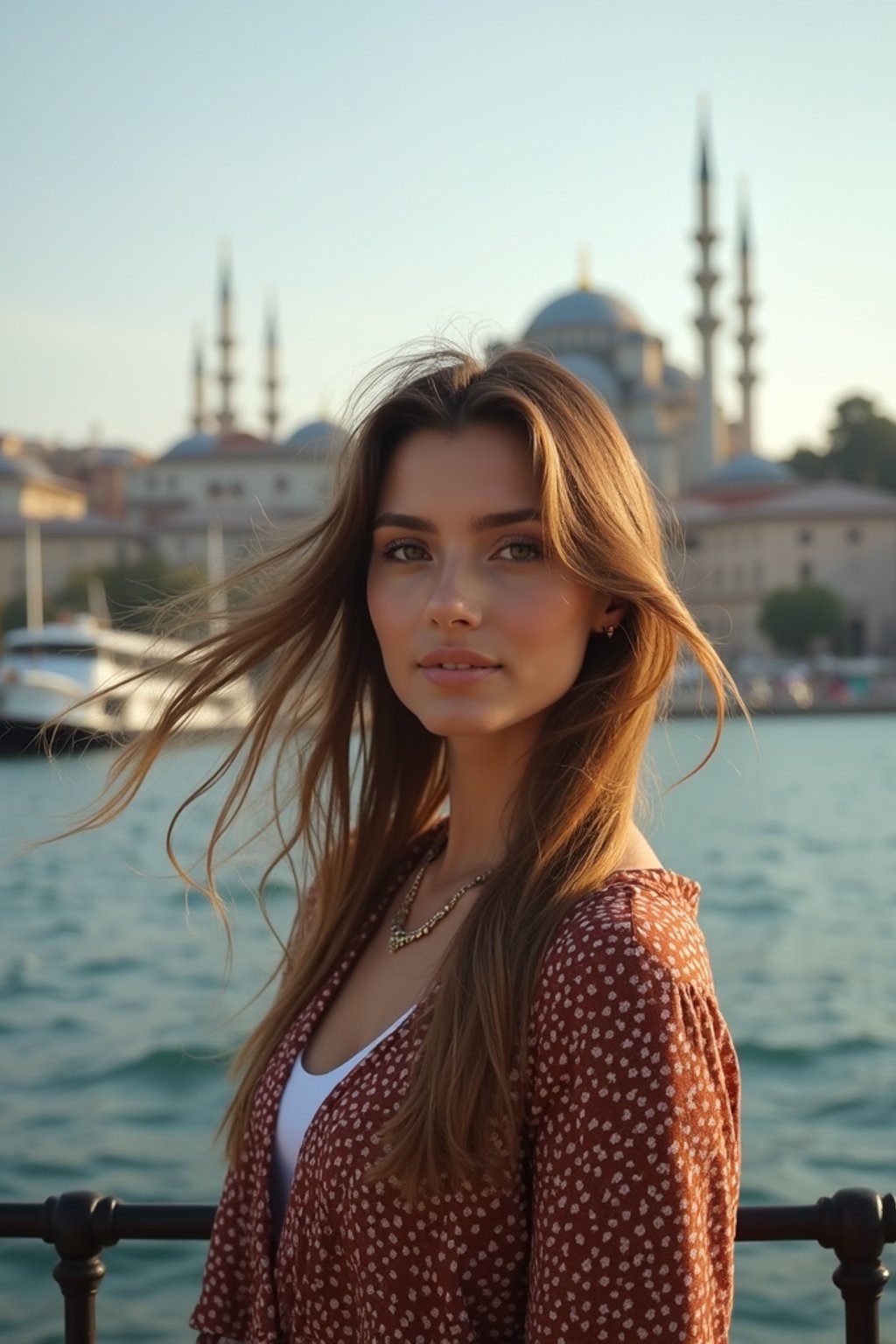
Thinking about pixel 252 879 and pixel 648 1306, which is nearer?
pixel 648 1306

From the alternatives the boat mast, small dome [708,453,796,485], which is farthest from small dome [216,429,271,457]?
the boat mast

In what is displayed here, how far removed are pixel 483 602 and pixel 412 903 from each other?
28 cm

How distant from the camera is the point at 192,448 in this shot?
170ft

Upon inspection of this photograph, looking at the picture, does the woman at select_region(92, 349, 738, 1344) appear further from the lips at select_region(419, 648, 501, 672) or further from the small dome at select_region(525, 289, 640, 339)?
the small dome at select_region(525, 289, 640, 339)

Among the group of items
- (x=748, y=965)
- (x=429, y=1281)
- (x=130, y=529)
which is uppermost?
(x=130, y=529)

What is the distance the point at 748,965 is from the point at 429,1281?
22.6 ft

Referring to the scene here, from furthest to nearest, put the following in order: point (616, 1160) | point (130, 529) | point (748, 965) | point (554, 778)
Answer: point (130, 529) < point (748, 965) < point (554, 778) < point (616, 1160)

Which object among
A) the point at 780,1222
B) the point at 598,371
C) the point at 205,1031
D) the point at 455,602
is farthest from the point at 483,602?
the point at 598,371

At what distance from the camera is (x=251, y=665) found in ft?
4.02

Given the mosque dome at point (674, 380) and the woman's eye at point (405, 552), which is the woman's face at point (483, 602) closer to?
the woman's eye at point (405, 552)

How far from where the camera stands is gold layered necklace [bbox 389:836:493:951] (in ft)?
3.65

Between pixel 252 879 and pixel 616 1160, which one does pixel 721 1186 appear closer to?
pixel 616 1160

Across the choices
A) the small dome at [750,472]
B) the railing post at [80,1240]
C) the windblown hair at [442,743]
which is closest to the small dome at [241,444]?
the small dome at [750,472]

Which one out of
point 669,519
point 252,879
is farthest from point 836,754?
point 669,519
